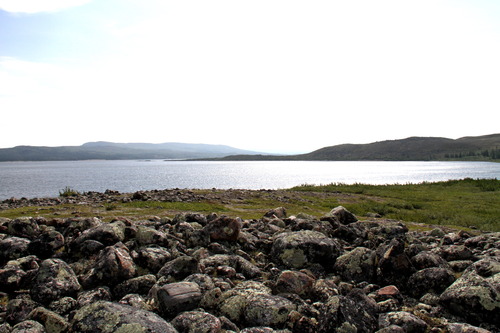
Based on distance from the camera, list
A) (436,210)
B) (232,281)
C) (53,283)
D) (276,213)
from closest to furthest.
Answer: (53,283) → (232,281) → (276,213) → (436,210)

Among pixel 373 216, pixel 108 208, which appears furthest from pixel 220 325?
pixel 373 216

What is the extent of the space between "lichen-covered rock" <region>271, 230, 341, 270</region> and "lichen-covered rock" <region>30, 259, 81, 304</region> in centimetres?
568

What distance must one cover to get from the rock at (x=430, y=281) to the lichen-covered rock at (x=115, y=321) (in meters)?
6.12

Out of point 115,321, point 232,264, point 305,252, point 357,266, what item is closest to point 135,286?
point 115,321

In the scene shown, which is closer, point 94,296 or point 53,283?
point 94,296

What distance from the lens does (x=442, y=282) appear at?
28.7 ft

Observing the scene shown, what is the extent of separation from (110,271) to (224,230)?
12.7 feet

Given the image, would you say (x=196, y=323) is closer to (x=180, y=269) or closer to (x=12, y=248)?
(x=180, y=269)

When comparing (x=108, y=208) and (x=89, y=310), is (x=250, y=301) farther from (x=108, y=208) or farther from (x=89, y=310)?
(x=108, y=208)

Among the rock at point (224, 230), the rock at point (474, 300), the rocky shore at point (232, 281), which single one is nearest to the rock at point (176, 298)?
the rocky shore at point (232, 281)

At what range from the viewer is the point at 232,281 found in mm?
9062

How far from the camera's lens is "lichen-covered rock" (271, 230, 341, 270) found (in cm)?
1028

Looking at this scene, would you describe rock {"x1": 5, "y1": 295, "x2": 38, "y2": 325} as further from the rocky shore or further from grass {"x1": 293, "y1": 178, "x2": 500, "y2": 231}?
grass {"x1": 293, "y1": 178, "x2": 500, "y2": 231}

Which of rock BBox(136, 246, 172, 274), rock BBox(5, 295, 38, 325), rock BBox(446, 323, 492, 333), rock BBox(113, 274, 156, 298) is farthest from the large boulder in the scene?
rock BBox(5, 295, 38, 325)
